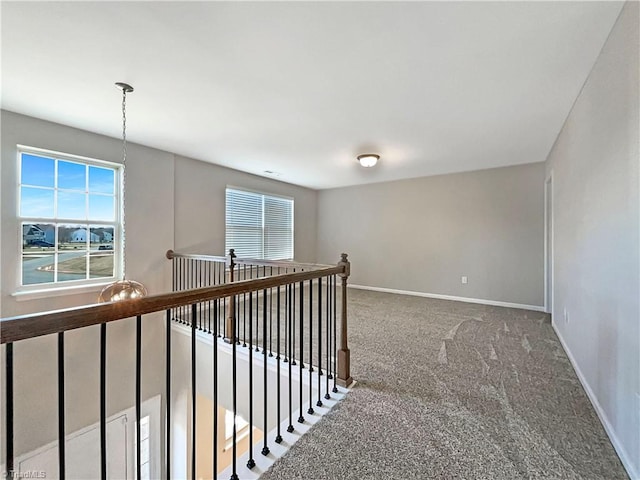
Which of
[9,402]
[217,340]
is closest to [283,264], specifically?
[217,340]

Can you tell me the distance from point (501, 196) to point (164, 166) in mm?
5310

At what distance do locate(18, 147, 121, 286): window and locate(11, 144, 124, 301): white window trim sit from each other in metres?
0.01

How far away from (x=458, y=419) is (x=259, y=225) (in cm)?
458

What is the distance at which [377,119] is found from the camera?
2.90 metres

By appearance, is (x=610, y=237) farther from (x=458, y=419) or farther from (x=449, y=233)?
(x=449, y=233)

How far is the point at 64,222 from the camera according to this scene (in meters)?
3.19

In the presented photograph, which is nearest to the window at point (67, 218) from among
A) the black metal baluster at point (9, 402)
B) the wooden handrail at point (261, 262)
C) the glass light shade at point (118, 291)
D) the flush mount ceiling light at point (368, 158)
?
the wooden handrail at point (261, 262)

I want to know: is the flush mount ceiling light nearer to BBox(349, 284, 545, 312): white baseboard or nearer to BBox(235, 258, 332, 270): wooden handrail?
BBox(235, 258, 332, 270): wooden handrail

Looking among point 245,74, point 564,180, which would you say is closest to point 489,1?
point 245,74

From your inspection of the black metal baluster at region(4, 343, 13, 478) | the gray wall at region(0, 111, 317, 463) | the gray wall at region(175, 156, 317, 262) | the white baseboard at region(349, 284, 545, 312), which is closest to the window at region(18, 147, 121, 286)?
the gray wall at region(0, 111, 317, 463)

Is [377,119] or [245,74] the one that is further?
[377,119]

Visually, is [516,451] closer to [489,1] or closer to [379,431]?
[379,431]

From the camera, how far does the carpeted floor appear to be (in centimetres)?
150

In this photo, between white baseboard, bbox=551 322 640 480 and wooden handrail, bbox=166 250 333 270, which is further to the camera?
wooden handrail, bbox=166 250 333 270
